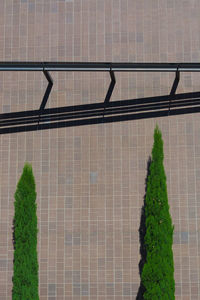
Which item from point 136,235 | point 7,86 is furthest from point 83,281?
point 7,86

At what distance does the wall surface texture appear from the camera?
1098 cm

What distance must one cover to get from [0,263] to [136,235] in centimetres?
356

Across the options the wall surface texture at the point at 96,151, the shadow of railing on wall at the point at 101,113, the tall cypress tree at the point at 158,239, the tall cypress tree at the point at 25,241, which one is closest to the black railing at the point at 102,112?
the shadow of railing on wall at the point at 101,113

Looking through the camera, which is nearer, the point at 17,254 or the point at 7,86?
the point at 17,254

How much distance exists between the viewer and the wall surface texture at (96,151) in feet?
36.0

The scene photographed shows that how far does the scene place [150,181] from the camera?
10641 millimetres

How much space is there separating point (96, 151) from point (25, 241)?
2.90 metres

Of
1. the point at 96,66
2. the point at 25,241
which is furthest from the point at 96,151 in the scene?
the point at 25,241

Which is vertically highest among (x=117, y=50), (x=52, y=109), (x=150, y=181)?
(x=117, y=50)

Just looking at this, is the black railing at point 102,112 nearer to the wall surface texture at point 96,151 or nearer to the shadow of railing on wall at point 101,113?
the shadow of railing on wall at point 101,113

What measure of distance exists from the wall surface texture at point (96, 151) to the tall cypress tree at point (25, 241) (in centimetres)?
58

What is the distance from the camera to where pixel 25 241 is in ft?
34.7

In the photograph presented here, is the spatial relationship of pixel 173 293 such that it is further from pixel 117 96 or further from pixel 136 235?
pixel 117 96

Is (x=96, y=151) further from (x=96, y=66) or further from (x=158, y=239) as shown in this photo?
(x=158, y=239)
